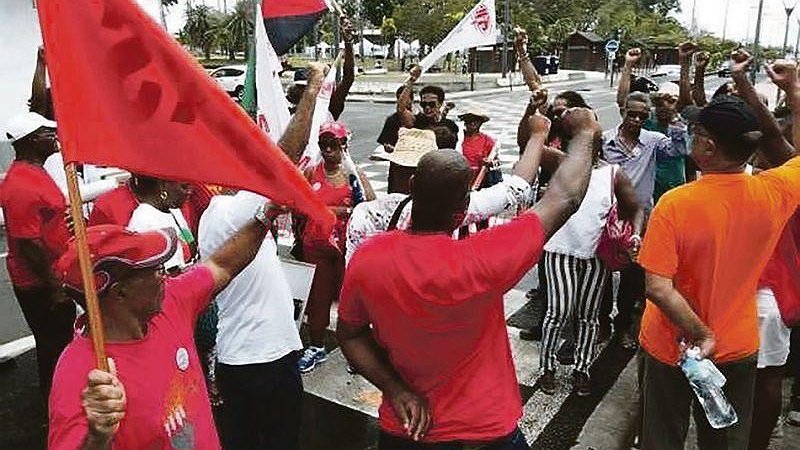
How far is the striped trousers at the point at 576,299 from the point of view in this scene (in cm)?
439

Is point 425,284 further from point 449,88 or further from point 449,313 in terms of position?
point 449,88

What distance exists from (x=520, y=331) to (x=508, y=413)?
3.28 meters

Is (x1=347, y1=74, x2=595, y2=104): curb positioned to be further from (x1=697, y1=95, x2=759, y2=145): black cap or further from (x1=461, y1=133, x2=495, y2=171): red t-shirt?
(x1=697, y1=95, x2=759, y2=145): black cap

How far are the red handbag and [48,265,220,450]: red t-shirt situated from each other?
2723mm

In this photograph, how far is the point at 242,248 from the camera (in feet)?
8.15

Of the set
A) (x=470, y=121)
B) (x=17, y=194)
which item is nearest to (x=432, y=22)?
(x=470, y=121)

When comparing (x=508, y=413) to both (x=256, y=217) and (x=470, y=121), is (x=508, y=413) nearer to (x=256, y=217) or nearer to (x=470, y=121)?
(x=256, y=217)

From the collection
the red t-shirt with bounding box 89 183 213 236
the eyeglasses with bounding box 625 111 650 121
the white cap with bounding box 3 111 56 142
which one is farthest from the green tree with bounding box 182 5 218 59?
the red t-shirt with bounding box 89 183 213 236

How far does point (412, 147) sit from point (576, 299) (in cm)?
134

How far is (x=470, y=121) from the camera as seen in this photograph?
6.51m

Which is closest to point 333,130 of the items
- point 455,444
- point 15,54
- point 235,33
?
point 455,444

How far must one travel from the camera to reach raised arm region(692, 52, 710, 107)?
19.3ft

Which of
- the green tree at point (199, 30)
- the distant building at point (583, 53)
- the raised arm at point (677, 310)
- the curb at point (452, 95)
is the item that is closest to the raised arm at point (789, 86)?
the raised arm at point (677, 310)

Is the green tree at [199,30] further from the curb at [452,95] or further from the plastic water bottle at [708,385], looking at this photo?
the plastic water bottle at [708,385]
